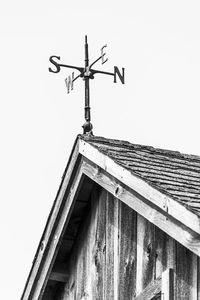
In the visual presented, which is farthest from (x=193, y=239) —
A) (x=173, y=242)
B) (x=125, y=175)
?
(x=125, y=175)

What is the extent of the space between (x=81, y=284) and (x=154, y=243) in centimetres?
187

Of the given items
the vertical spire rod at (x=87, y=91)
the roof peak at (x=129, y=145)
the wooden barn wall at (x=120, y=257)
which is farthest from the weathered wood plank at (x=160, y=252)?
the vertical spire rod at (x=87, y=91)

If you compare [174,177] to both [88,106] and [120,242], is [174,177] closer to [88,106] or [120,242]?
[120,242]

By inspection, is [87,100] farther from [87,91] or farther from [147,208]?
[147,208]

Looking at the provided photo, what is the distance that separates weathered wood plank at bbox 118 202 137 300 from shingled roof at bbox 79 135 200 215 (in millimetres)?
484

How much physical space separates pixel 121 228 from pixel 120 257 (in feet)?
0.86

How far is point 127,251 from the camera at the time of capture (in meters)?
9.92

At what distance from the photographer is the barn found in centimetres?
867

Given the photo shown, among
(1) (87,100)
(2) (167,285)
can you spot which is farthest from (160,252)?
(1) (87,100)

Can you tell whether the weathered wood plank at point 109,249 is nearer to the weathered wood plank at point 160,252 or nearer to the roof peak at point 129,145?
the roof peak at point 129,145

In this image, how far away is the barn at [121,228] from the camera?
8.67 m

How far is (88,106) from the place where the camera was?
10992mm

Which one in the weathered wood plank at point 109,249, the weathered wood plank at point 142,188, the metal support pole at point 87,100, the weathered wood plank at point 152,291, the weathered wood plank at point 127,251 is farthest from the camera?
the metal support pole at point 87,100

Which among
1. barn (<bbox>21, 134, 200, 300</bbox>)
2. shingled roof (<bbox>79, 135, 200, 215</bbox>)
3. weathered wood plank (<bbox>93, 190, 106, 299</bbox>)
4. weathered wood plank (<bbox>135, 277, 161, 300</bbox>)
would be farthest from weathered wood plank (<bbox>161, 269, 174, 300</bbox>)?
weathered wood plank (<bbox>93, 190, 106, 299</bbox>)
